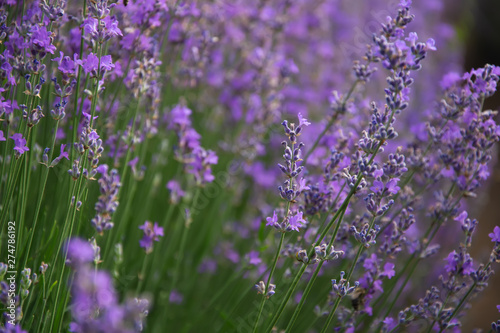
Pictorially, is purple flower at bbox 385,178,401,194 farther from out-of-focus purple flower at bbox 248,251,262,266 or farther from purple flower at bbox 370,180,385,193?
out-of-focus purple flower at bbox 248,251,262,266

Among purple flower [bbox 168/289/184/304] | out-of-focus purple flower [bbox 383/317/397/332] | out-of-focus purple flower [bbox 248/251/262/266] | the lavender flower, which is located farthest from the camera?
purple flower [bbox 168/289/184/304]

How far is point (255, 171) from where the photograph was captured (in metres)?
3.11

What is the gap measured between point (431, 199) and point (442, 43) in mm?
1946

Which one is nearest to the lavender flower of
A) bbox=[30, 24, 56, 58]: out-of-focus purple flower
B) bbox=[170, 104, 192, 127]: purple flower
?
bbox=[30, 24, 56, 58]: out-of-focus purple flower

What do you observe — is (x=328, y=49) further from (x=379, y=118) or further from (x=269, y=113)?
(x=379, y=118)

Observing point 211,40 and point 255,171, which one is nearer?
point 211,40

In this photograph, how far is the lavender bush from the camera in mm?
1355

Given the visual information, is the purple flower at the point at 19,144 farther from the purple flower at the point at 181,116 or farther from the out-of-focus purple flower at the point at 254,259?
the out-of-focus purple flower at the point at 254,259

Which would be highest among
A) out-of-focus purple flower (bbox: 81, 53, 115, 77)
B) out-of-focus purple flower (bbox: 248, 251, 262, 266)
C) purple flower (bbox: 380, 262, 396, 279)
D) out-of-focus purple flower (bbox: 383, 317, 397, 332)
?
out-of-focus purple flower (bbox: 81, 53, 115, 77)

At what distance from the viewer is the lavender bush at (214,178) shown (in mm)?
1355

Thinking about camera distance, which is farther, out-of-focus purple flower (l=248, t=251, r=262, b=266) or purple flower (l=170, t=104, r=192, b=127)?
purple flower (l=170, t=104, r=192, b=127)

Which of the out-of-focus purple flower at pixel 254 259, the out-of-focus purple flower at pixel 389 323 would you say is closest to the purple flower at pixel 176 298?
Result: the out-of-focus purple flower at pixel 254 259

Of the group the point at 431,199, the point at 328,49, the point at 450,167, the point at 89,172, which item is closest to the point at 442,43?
the point at 328,49

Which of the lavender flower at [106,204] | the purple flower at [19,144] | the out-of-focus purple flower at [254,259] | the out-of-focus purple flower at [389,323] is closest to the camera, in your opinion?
the purple flower at [19,144]
